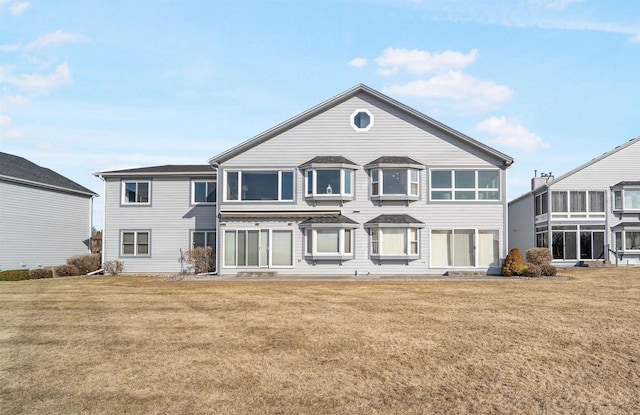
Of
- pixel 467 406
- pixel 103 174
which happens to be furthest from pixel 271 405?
pixel 103 174

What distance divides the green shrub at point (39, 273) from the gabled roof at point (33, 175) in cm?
555

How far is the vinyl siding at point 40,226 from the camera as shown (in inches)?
1151

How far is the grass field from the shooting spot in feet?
23.8

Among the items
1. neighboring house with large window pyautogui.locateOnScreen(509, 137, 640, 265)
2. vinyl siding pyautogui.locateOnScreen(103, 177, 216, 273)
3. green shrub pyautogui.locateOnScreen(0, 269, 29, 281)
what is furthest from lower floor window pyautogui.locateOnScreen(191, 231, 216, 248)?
neighboring house with large window pyautogui.locateOnScreen(509, 137, 640, 265)

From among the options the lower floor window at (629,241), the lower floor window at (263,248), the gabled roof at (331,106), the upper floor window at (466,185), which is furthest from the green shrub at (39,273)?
the lower floor window at (629,241)

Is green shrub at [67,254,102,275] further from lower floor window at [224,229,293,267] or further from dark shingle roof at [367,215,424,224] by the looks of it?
dark shingle roof at [367,215,424,224]

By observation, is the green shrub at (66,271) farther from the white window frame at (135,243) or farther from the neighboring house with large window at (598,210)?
the neighboring house with large window at (598,210)

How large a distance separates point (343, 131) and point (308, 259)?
730cm

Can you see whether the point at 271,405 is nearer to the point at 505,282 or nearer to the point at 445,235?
the point at 505,282

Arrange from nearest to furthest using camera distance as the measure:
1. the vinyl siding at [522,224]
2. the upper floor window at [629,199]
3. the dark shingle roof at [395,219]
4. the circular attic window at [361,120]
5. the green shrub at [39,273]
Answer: the dark shingle roof at [395,219] → the circular attic window at [361,120] → the green shrub at [39,273] → the upper floor window at [629,199] → the vinyl siding at [522,224]

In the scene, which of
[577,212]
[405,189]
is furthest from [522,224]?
[405,189]

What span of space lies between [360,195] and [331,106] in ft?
17.0

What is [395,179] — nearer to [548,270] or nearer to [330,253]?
[330,253]

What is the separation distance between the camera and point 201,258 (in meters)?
28.9
